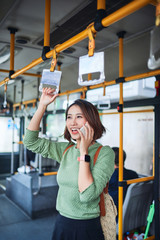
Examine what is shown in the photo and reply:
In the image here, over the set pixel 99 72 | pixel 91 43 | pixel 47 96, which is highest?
pixel 99 72

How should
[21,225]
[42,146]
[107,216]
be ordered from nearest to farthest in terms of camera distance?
[107,216] → [42,146] → [21,225]

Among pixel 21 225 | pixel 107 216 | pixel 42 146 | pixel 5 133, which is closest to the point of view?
pixel 107 216

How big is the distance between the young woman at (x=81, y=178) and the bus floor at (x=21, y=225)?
97.2 inches

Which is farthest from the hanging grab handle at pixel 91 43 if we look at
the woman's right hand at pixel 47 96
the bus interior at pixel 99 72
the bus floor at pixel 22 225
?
the bus floor at pixel 22 225

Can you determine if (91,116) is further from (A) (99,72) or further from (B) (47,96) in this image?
(A) (99,72)

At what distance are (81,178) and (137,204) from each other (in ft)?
7.11

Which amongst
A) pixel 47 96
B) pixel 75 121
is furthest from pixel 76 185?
pixel 47 96

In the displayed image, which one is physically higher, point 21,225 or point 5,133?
point 5,133

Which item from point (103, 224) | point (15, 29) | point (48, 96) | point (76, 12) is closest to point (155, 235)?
point (103, 224)

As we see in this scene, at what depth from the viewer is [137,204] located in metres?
3.02

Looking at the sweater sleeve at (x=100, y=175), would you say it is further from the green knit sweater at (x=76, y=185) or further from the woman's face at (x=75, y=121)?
the woman's face at (x=75, y=121)

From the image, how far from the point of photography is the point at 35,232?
359 cm

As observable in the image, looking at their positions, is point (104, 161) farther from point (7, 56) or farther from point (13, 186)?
point (13, 186)

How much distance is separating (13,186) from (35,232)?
5.59ft
